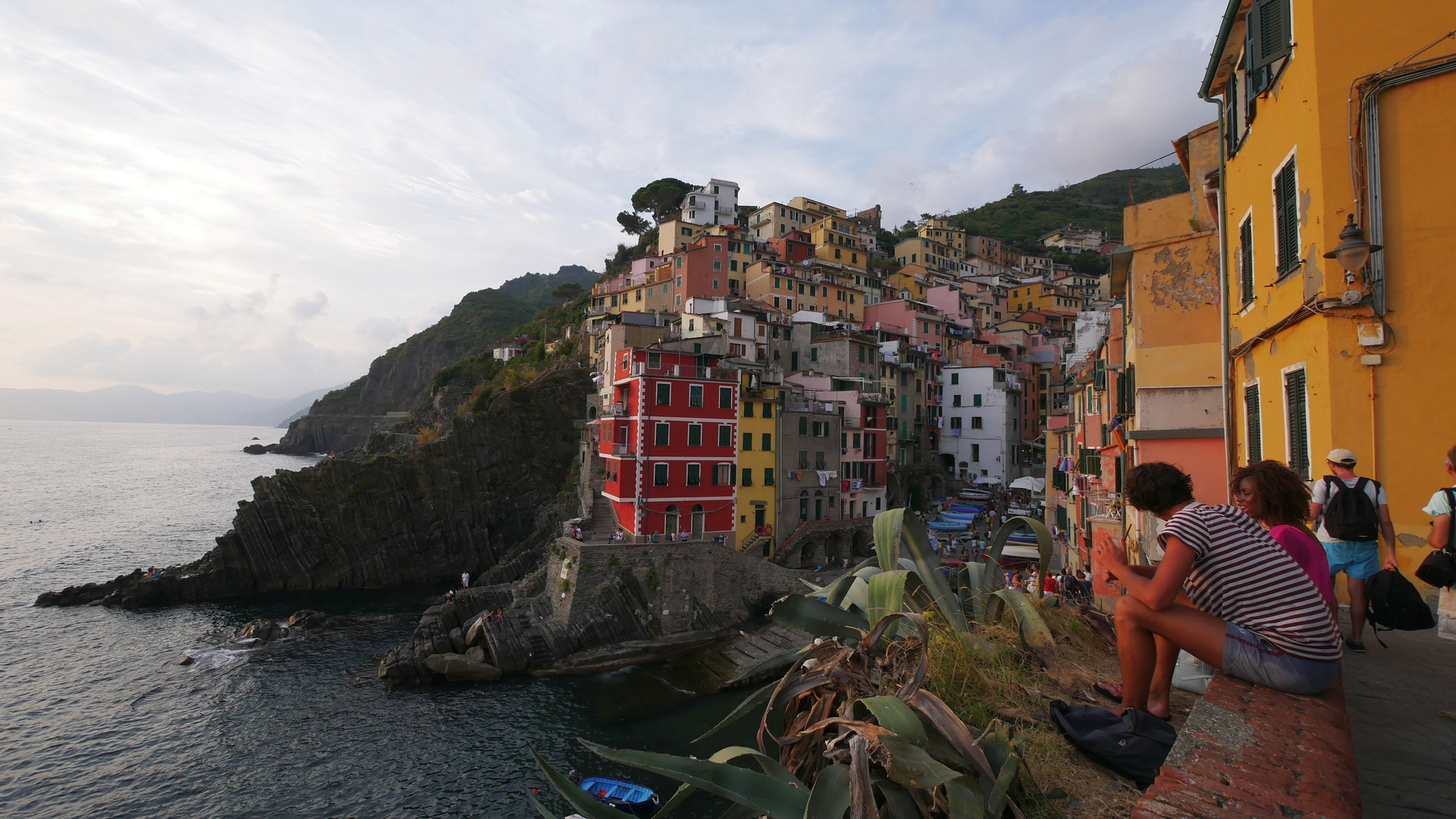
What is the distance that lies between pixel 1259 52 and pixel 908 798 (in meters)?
9.70

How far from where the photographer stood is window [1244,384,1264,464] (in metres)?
8.93

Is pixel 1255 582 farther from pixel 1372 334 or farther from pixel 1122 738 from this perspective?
pixel 1372 334

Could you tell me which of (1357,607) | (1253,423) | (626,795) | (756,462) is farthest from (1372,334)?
(756,462)

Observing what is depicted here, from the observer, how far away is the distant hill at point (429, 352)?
108125 mm

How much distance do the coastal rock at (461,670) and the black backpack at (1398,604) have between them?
27.6 meters

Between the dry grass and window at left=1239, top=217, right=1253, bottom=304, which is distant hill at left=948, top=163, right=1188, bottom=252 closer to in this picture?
window at left=1239, top=217, right=1253, bottom=304

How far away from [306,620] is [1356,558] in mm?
39713

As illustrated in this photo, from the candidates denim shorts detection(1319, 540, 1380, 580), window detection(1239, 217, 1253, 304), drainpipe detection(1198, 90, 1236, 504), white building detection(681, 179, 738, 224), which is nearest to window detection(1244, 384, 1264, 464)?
drainpipe detection(1198, 90, 1236, 504)

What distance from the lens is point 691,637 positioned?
29.6 meters

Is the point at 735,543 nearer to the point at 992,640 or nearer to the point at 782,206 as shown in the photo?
the point at 992,640

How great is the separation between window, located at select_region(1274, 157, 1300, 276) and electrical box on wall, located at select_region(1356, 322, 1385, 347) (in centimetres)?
120

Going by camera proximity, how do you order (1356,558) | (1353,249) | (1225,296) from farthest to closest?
(1225,296) < (1353,249) < (1356,558)

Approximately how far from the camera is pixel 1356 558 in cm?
575

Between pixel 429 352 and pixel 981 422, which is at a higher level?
pixel 429 352
